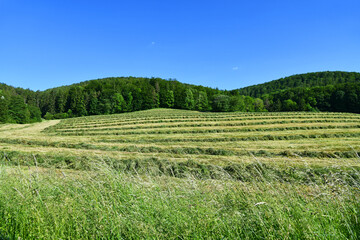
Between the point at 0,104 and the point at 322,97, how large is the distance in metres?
118

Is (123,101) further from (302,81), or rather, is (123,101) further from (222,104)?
(302,81)

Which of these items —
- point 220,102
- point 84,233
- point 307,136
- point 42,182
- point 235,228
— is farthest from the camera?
point 220,102

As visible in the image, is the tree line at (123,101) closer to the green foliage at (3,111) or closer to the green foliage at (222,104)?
the green foliage at (222,104)

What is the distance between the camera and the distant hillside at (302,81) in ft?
443

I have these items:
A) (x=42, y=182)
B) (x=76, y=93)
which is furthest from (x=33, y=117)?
(x=42, y=182)

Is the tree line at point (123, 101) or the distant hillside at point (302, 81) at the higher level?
the distant hillside at point (302, 81)

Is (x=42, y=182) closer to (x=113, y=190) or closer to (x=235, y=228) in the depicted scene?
(x=113, y=190)

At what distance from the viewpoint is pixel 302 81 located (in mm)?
158375

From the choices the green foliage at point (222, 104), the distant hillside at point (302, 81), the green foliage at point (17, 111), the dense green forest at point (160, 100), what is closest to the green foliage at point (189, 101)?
the dense green forest at point (160, 100)

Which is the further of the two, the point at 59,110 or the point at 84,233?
the point at 59,110

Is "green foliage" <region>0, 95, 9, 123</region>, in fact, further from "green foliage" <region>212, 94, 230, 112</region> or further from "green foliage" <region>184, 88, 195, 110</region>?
"green foliage" <region>212, 94, 230, 112</region>

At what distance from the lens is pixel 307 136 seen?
17.5 metres

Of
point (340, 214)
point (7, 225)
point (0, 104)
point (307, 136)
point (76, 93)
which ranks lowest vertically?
point (307, 136)

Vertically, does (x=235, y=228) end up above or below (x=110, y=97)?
below
